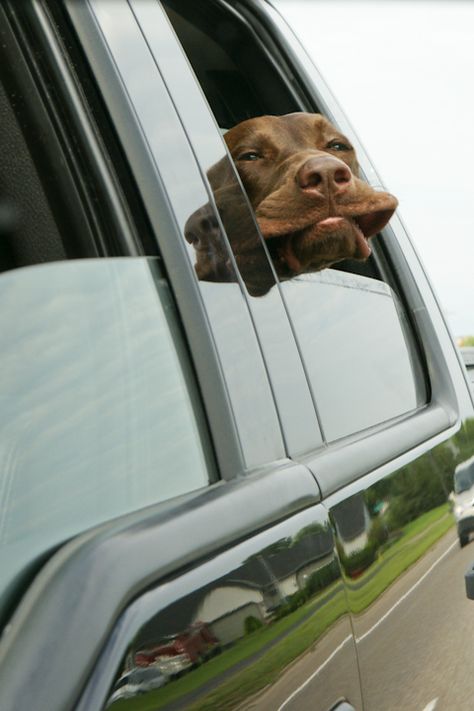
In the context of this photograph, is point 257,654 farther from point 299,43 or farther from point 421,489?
point 299,43

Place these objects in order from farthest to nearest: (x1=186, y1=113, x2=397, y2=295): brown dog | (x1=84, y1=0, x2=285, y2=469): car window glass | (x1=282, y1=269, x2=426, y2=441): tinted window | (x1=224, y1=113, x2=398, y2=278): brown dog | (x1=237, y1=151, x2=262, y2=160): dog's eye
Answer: (x1=237, y1=151, x2=262, y2=160): dog's eye → (x1=224, y1=113, x2=398, y2=278): brown dog → (x1=282, y1=269, x2=426, y2=441): tinted window → (x1=186, y1=113, x2=397, y2=295): brown dog → (x1=84, y1=0, x2=285, y2=469): car window glass

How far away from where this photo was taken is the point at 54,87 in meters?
1.51

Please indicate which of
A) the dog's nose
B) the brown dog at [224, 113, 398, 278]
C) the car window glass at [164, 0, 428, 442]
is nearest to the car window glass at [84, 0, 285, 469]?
the car window glass at [164, 0, 428, 442]

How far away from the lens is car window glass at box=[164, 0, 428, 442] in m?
2.06

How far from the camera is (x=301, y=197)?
2.22 m

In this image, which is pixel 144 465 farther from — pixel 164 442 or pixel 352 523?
pixel 352 523

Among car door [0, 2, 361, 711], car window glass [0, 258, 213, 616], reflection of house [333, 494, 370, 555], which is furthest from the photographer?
reflection of house [333, 494, 370, 555]

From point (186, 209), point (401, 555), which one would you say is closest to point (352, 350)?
point (401, 555)

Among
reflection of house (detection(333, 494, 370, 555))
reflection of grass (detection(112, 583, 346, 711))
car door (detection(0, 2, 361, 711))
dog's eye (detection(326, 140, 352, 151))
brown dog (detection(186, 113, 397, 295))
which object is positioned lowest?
Answer: reflection of grass (detection(112, 583, 346, 711))

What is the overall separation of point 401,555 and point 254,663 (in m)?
0.72

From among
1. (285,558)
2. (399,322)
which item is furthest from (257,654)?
(399,322)

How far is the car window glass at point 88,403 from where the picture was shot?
4.07 ft

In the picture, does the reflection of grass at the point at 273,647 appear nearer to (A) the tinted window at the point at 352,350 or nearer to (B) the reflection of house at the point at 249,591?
(B) the reflection of house at the point at 249,591

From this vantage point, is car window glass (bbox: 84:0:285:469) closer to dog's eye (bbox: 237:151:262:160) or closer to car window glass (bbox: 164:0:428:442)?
car window glass (bbox: 164:0:428:442)
